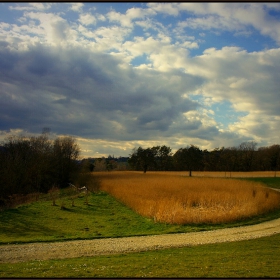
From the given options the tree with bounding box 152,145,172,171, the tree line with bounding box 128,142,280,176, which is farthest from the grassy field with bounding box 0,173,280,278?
the tree with bounding box 152,145,172,171

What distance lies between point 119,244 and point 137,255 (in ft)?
8.87

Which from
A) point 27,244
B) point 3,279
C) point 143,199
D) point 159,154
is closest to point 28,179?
point 143,199

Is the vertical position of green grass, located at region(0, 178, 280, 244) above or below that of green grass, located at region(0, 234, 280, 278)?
below

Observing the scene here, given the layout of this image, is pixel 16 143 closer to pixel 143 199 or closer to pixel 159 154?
pixel 143 199

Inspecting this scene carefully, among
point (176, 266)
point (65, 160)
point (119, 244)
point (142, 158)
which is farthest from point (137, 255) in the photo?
point (142, 158)

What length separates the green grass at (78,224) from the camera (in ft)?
51.9

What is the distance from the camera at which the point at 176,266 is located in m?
8.35

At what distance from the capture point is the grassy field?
25.4 ft

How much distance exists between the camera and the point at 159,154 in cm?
9381

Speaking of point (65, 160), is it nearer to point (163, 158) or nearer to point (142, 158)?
point (142, 158)

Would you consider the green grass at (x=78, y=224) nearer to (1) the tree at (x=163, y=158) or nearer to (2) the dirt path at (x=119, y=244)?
(2) the dirt path at (x=119, y=244)

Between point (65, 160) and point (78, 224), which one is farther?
point (65, 160)

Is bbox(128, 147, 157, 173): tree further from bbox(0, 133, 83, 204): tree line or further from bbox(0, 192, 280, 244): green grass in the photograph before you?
bbox(0, 192, 280, 244): green grass

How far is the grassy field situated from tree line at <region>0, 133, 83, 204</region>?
1580 cm
